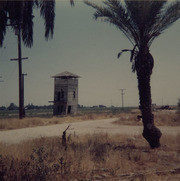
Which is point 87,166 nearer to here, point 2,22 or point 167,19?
point 2,22

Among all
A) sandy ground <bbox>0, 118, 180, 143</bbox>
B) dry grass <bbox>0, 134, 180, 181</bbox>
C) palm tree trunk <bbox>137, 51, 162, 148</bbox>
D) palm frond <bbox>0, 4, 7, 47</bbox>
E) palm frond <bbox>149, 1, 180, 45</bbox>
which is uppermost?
palm frond <bbox>149, 1, 180, 45</bbox>

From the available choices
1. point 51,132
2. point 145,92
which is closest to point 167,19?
point 145,92

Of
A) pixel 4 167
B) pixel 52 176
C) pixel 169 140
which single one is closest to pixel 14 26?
pixel 4 167

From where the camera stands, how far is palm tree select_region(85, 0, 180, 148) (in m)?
9.13

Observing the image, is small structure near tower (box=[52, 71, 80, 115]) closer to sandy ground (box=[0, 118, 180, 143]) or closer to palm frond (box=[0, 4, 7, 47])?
sandy ground (box=[0, 118, 180, 143])

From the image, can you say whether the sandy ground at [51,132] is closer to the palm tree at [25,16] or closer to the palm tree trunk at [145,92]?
the palm tree trunk at [145,92]

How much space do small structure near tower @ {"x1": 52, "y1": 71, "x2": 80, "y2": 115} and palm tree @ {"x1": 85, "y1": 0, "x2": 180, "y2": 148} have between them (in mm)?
29064

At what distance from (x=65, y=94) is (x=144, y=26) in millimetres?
30008

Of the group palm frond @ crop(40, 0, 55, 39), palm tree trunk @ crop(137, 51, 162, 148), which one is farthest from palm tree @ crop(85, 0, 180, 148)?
palm frond @ crop(40, 0, 55, 39)

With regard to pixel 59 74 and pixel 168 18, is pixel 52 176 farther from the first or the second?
pixel 59 74

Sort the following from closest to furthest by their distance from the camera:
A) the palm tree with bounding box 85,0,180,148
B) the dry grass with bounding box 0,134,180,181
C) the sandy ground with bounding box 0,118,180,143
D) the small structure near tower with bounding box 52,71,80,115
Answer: the dry grass with bounding box 0,134,180,181, the palm tree with bounding box 85,0,180,148, the sandy ground with bounding box 0,118,180,143, the small structure near tower with bounding box 52,71,80,115

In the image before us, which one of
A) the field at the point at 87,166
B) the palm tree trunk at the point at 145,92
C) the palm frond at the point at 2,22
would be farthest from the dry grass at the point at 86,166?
the palm frond at the point at 2,22

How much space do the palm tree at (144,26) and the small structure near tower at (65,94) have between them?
29.1 m

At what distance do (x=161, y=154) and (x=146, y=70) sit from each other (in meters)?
3.45
